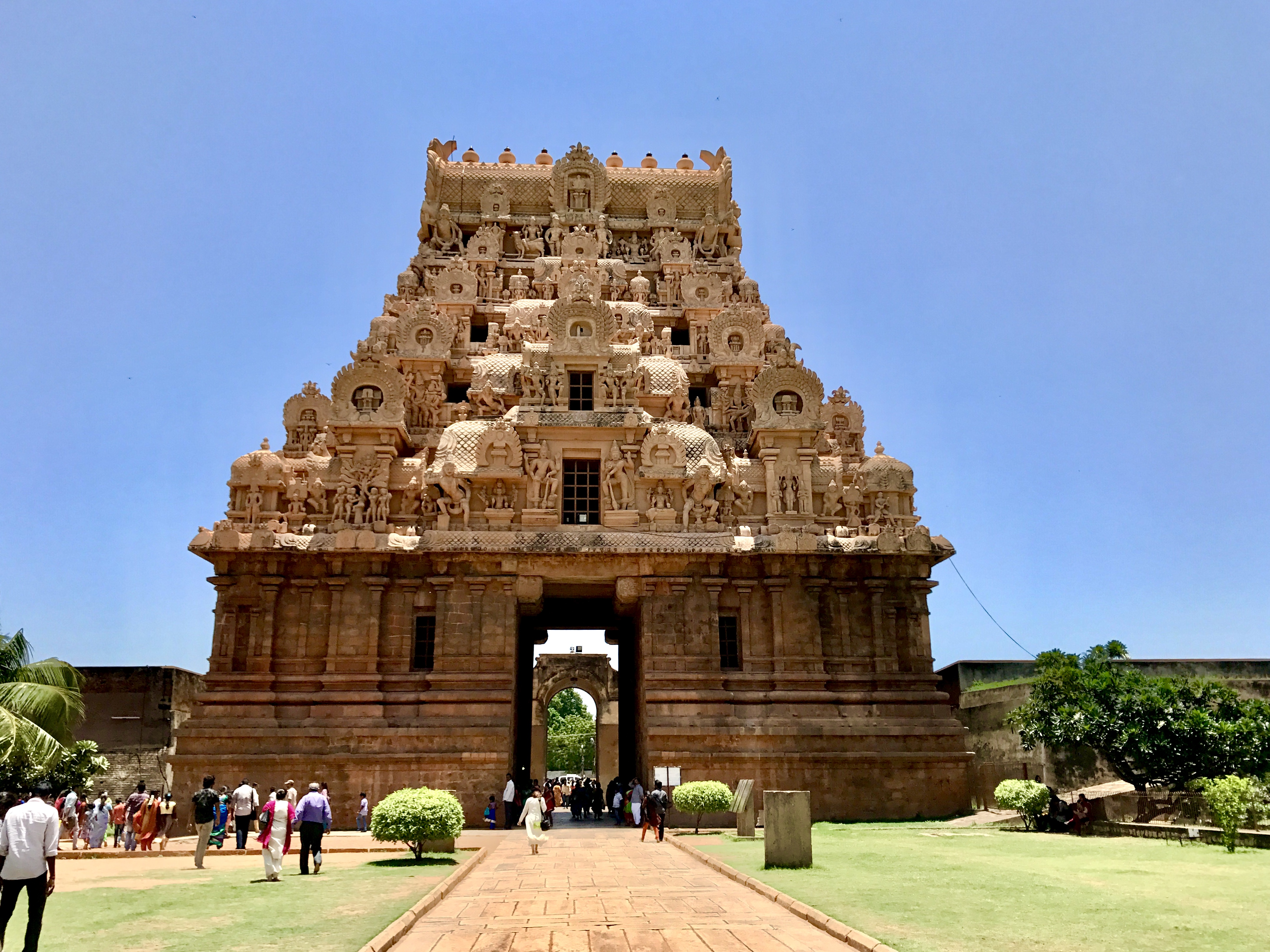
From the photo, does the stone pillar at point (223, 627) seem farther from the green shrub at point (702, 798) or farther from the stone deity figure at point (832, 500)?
the stone deity figure at point (832, 500)

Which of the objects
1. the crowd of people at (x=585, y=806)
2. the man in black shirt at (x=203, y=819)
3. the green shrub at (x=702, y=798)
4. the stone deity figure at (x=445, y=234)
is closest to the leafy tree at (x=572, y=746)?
the crowd of people at (x=585, y=806)

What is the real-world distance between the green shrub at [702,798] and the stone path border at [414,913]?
6441mm

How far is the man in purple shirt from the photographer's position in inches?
586

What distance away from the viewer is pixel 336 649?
26.2m

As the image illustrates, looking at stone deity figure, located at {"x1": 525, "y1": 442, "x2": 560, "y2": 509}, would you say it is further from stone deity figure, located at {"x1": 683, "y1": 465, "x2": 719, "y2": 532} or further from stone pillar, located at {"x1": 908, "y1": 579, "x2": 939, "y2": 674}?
stone pillar, located at {"x1": 908, "y1": 579, "x2": 939, "y2": 674}

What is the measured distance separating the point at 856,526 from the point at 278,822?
1885 cm

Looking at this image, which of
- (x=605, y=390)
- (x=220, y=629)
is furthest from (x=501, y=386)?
(x=220, y=629)

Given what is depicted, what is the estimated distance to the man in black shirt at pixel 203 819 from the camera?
16.5 m

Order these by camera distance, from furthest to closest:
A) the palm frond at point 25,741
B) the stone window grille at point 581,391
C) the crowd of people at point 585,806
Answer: the stone window grille at point 581,391
the palm frond at point 25,741
the crowd of people at point 585,806

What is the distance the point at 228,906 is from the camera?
37.9ft

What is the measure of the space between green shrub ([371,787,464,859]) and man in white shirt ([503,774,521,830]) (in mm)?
7630

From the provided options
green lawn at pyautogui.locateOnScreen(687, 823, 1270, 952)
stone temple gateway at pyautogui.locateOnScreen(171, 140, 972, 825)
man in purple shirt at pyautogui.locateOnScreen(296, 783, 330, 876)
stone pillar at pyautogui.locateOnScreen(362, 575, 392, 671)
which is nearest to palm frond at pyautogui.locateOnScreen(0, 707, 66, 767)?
stone temple gateway at pyautogui.locateOnScreen(171, 140, 972, 825)

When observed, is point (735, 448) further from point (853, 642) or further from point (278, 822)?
point (278, 822)

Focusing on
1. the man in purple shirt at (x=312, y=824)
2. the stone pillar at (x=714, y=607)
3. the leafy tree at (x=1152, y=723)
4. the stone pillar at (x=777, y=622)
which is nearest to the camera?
the man in purple shirt at (x=312, y=824)
